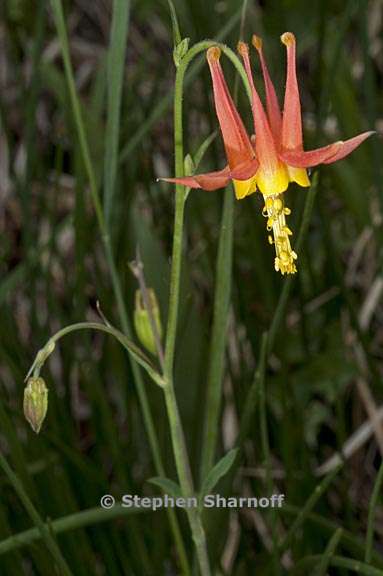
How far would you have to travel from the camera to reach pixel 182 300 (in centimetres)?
221

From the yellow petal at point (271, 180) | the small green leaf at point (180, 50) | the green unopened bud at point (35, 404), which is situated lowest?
the green unopened bud at point (35, 404)

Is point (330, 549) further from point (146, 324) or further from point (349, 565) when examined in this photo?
point (146, 324)

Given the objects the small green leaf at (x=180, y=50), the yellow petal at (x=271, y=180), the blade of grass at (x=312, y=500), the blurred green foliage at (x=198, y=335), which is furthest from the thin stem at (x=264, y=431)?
the small green leaf at (x=180, y=50)

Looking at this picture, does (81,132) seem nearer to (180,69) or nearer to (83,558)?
(180,69)

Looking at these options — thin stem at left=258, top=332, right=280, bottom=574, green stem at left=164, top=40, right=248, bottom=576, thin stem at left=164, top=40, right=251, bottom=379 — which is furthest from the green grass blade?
thin stem at left=258, top=332, right=280, bottom=574

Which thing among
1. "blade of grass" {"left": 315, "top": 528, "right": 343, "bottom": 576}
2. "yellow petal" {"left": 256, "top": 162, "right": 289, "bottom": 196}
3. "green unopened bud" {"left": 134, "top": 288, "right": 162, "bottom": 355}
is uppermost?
"yellow petal" {"left": 256, "top": 162, "right": 289, "bottom": 196}

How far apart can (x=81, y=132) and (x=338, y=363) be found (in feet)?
3.85

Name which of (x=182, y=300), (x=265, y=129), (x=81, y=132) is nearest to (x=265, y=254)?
(x=182, y=300)

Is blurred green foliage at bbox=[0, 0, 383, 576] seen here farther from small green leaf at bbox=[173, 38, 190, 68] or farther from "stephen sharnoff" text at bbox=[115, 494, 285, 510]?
small green leaf at bbox=[173, 38, 190, 68]

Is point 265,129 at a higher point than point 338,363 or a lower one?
higher

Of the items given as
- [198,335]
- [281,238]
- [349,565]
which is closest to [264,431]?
[349,565]

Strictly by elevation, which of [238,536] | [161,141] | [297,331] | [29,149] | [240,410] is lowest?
[238,536]

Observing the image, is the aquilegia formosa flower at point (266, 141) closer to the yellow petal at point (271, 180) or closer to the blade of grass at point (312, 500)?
the yellow petal at point (271, 180)

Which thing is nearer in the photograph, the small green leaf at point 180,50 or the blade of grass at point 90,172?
the small green leaf at point 180,50
